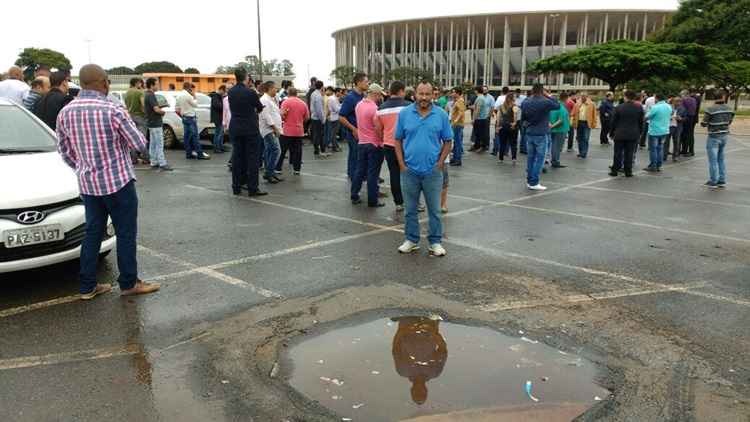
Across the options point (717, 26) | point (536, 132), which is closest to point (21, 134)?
point (536, 132)

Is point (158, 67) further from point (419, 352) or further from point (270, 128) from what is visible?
point (419, 352)

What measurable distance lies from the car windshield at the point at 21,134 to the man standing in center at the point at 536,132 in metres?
7.65

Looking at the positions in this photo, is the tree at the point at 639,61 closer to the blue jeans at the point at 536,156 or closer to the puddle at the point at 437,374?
the blue jeans at the point at 536,156

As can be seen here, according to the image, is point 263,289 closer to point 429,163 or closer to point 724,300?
point 429,163

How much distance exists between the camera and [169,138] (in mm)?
16953

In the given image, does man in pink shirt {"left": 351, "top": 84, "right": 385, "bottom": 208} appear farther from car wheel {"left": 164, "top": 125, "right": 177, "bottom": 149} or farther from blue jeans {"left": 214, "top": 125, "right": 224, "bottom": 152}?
car wheel {"left": 164, "top": 125, "right": 177, "bottom": 149}

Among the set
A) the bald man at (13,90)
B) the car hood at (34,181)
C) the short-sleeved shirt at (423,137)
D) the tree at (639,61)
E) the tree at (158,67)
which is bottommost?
the car hood at (34,181)

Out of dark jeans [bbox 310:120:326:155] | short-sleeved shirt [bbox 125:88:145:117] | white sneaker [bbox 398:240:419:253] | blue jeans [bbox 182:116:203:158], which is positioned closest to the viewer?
white sneaker [bbox 398:240:419:253]

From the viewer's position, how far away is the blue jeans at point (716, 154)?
36.4 ft

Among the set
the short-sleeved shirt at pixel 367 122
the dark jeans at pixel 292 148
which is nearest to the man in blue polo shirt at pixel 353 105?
the short-sleeved shirt at pixel 367 122

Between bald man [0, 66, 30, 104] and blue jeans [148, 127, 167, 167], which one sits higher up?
bald man [0, 66, 30, 104]

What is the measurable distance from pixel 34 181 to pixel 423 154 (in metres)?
3.52

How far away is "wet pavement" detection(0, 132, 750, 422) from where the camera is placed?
11.2 ft

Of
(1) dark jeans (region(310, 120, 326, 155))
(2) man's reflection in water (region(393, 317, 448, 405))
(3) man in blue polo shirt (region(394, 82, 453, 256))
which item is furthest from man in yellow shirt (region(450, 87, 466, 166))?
(2) man's reflection in water (region(393, 317, 448, 405))
